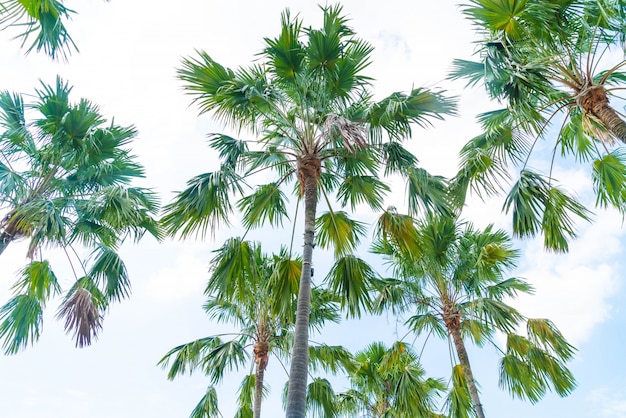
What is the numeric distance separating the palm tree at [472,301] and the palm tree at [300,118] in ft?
6.65

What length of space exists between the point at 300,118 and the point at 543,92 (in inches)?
137

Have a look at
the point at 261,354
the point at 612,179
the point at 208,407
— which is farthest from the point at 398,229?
the point at 208,407

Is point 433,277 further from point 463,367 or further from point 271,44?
point 271,44

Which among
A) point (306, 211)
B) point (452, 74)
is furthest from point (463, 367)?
→ point (452, 74)

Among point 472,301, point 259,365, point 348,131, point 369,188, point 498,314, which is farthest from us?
point 259,365

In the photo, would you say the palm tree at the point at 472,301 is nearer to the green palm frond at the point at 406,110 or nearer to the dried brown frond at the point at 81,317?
the green palm frond at the point at 406,110

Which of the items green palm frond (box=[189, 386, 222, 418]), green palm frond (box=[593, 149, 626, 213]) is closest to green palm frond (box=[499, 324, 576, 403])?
green palm frond (box=[593, 149, 626, 213])

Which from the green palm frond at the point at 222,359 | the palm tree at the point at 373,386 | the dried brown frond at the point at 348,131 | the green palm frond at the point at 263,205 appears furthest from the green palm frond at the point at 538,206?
→ the green palm frond at the point at 222,359

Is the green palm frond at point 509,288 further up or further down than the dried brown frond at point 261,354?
further up

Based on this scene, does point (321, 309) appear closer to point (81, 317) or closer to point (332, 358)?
point (332, 358)

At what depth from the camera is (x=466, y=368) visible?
884cm

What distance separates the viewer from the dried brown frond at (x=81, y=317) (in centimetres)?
605

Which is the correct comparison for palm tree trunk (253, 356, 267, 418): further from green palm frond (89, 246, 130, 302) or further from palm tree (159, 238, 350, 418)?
green palm frond (89, 246, 130, 302)

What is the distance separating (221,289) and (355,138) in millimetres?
3014
